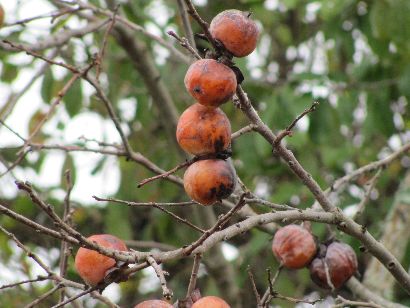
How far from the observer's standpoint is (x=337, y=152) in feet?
11.5

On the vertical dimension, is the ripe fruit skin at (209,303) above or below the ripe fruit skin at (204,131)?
below

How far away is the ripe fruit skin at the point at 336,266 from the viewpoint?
2.02 m

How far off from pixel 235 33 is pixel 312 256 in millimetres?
822

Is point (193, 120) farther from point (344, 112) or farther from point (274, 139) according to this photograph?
point (344, 112)

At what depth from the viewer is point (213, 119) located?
1.53 m

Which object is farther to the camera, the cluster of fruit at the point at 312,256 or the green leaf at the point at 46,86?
the green leaf at the point at 46,86

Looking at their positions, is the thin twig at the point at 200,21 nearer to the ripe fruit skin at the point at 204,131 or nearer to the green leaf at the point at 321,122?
the ripe fruit skin at the point at 204,131

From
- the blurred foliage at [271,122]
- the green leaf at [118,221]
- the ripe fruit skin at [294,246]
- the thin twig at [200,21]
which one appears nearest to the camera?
the thin twig at [200,21]

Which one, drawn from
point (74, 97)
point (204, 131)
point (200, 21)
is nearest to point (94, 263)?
point (204, 131)

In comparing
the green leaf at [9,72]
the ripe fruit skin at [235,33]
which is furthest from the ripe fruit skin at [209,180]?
the green leaf at [9,72]

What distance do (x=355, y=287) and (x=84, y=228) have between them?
87.3 inches

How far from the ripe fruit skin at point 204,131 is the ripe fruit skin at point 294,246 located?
56 cm

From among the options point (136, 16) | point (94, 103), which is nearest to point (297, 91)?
point (136, 16)

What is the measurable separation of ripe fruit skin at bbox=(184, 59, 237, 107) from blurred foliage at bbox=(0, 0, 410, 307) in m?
1.40
